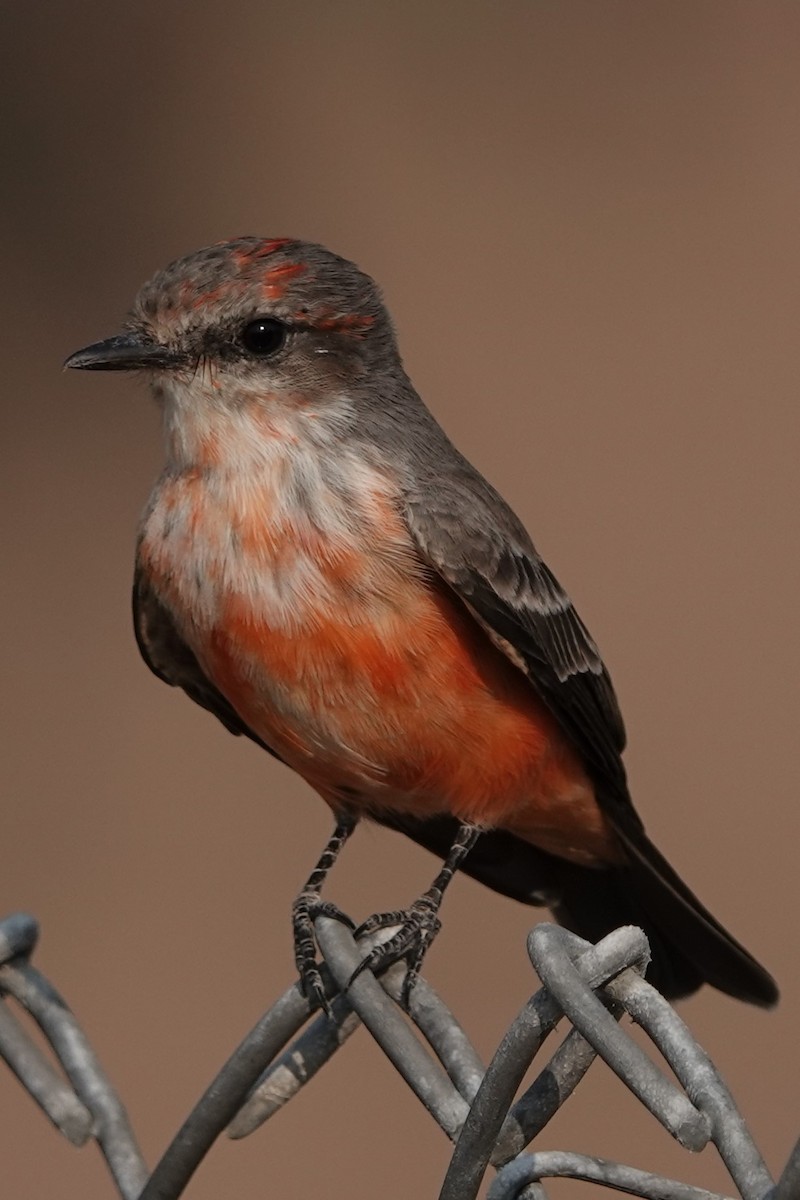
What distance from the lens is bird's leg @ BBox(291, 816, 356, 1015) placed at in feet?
8.99

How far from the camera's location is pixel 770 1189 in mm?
1487

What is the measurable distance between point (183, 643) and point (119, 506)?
3.42 meters

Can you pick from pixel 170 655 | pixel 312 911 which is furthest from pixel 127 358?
pixel 312 911

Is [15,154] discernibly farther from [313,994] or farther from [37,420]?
[313,994]

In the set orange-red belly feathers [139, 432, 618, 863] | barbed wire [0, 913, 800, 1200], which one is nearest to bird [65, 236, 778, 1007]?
orange-red belly feathers [139, 432, 618, 863]

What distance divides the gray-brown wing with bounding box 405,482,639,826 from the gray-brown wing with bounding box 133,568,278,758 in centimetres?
56

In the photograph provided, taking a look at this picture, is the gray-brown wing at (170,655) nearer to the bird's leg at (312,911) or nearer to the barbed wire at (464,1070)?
the bird's leg at (312,911)

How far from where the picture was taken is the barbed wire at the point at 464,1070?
1.57 m

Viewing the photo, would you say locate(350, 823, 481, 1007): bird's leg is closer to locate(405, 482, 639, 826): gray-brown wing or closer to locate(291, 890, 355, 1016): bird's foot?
locate(291, 890, 355, 1016): bird's foot

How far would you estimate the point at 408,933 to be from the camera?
3.04 meters

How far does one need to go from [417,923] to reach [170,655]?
0.88 m

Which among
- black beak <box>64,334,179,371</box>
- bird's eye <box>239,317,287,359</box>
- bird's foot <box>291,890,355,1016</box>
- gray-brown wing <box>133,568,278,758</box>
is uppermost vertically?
bird's eye <box>239,317,287,359</box>

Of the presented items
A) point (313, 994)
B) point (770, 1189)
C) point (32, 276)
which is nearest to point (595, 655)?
point (313, 994)

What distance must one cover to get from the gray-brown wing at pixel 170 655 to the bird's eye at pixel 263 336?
47 centimetres
